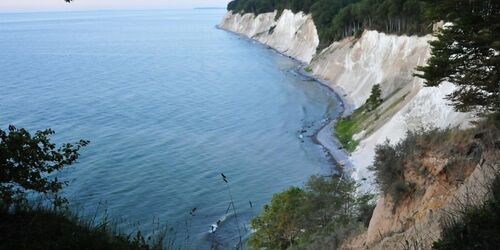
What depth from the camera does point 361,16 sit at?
259ft

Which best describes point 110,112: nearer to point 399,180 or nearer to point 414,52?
point 414,52

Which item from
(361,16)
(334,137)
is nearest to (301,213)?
(334,137)

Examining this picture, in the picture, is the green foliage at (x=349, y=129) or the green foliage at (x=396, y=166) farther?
the green foliage at (x=349, y=129)

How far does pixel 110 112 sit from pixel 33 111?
9.06 metres

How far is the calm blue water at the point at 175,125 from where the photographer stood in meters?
38.0

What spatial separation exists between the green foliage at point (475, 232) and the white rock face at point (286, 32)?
96977 millimetres

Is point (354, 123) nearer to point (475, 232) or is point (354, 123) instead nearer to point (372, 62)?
point (372, 62)

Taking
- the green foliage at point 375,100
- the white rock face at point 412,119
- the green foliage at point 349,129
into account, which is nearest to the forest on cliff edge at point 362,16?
the white rock face at point 412,119

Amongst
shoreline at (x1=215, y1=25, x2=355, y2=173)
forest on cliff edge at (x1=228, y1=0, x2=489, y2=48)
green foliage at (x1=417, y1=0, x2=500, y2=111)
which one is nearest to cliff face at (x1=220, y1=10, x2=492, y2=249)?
shoreline at (x1=215, y1=25, x2=355, y2=173)

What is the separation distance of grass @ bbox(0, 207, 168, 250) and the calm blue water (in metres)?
1.63

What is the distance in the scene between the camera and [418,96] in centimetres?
4369

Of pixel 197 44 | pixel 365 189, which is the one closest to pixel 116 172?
pixel 365 189

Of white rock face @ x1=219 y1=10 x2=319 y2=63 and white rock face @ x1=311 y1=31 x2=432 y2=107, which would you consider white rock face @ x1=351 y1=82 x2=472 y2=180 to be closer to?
white rock face @ x1=311 y1=31 x2=432 y2=107

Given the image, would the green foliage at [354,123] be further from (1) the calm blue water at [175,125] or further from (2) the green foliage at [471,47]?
(2) the green foliage at [471,47]
